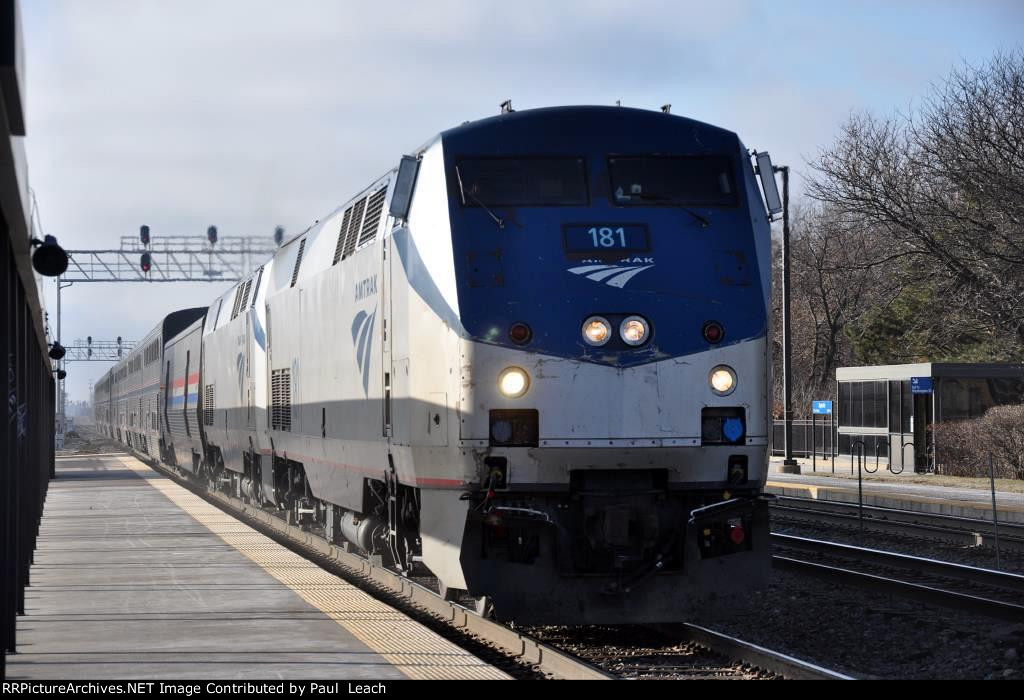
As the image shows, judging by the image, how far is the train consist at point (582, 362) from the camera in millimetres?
9070

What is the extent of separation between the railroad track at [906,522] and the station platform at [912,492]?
2.18ft

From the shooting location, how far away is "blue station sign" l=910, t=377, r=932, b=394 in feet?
103

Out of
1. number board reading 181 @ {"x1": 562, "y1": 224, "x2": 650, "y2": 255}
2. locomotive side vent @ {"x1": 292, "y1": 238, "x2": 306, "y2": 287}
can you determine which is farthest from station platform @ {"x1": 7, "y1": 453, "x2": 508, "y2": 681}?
locomotive side vent @ {"x1": 292, "y1": 238, "x2": 306, "y2": 287}

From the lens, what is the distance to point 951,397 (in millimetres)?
31516

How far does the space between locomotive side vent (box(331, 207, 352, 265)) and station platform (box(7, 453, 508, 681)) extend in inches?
125

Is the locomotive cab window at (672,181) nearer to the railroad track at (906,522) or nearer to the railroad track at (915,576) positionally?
the railroad track at (915,576)

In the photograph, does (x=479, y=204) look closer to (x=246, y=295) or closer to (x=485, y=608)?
(x=485, y=608)

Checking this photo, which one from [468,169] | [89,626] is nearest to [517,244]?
[468,169]

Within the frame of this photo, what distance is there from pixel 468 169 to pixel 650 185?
1.38m

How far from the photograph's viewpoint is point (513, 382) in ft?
29.6

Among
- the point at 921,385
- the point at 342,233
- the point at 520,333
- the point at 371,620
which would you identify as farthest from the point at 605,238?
the point at 921,385

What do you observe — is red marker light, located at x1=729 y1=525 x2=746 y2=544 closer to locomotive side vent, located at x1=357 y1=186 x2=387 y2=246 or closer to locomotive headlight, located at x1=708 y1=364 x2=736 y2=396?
locomotive headlight, located at x1=708 y1=364 x2=736 y2=396

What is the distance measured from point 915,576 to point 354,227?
22.5 ft

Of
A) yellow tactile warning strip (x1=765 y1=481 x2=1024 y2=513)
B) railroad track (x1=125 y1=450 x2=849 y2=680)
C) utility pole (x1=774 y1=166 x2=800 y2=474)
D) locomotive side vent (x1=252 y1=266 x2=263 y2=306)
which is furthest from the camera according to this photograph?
utility pole (x1=774 y1=166 x2=800 y2=474)
